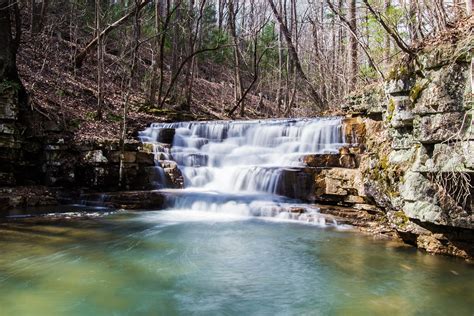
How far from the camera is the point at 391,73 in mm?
6863

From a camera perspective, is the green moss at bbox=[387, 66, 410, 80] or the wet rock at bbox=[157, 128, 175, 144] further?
the wet rock at bbox=[157, 128, 175, 144]

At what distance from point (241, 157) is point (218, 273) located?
724cm

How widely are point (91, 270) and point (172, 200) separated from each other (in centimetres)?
479

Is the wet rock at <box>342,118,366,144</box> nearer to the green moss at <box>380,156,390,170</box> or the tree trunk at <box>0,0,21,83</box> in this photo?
the green moss at <box>380,156,390,170</box>

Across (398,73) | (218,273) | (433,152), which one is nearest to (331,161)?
(398,73)

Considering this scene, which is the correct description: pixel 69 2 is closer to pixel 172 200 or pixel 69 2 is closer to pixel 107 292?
pixel 172 200

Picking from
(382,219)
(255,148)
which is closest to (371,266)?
(382,219)

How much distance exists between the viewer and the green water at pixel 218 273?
4.39m

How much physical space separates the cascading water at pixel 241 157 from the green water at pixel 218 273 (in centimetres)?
187

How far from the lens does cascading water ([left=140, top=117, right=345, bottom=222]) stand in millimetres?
9779

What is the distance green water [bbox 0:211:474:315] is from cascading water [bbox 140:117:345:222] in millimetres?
1874

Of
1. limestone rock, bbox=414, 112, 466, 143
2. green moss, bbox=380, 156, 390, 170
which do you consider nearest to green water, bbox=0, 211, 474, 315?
green moss, bbox=380, 156, 390, 170

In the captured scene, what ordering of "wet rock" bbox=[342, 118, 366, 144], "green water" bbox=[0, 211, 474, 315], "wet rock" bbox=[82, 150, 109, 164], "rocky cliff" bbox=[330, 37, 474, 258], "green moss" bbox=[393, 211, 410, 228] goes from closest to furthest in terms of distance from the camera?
"green water" bbox=[0, 211, 474, 315] < "rocky cliff" bbox=[330, 37, 474, 258] < "green moss" bbox=[393, 211, 410, 228] < "wet rock" bbox=[342, 118, 366, 144] < "wet rock" bbox=[82, 150, 109, 164]

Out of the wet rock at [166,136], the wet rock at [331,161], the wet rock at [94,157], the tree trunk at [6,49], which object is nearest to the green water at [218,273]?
the wet rock at [331,161]
